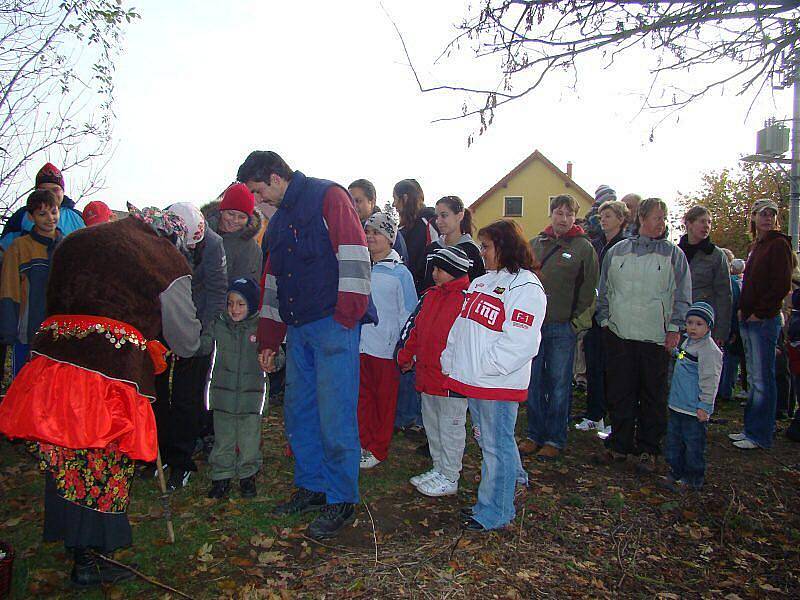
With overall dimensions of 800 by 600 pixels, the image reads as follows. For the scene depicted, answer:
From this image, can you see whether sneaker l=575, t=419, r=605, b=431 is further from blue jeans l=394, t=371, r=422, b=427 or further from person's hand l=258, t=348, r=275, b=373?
person's hand l=258, t=348, r=275, b=373

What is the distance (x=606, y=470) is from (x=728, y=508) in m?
1.07

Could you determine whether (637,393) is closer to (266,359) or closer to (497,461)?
(497,461)

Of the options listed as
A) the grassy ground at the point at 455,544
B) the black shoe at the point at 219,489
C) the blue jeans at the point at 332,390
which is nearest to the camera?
the grassy ground at the point at 455,544

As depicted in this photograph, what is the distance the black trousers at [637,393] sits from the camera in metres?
5.32

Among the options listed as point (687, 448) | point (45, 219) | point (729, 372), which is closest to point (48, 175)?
point (45, 219)

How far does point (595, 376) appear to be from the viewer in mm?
6699

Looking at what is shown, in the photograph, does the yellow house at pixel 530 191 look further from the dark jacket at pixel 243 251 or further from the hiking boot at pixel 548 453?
the dark jacket at pixel 243 251

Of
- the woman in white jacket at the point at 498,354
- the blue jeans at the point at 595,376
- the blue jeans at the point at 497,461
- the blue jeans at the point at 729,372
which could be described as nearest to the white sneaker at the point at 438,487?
the woman in white jacket at the point at 498,354

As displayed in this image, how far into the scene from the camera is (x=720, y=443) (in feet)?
20.9

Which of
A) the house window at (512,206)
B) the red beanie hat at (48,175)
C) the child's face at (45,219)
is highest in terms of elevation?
the house window at (512,206)

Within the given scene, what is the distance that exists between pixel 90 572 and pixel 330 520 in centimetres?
143

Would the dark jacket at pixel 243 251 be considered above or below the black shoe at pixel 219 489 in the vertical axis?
above

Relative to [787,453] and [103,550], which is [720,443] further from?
[103,550]

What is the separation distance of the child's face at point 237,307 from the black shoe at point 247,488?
50.1 inches
